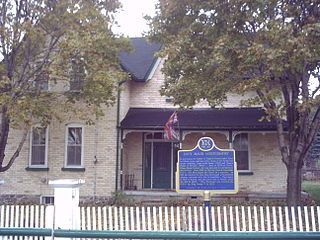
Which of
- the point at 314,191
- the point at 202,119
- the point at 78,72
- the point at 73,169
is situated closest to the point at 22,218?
the point at 78,72

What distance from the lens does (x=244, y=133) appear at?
1700cm

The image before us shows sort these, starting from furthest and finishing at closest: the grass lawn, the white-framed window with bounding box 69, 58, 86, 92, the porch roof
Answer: the grass lawn < the porch roof < the white-framed window with bounding box 69, 58, 86, 92

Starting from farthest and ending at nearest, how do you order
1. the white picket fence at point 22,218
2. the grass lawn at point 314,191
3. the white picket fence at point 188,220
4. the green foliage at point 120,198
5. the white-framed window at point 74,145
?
the grass lawn at point 314,191 → the white-framed window at point 74,145 → the green foliage at point 120,198 → the white picket fence at point 22,218 → the white picket fence at point 188,220

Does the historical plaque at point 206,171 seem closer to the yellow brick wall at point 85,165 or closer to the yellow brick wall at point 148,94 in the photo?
the yellow brick wall at point 85,165

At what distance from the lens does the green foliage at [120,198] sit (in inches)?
591

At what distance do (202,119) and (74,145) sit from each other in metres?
5.87

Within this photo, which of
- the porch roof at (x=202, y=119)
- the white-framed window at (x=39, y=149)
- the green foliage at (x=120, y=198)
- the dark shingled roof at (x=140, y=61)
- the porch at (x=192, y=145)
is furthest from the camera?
the dark shingled roof at (x=140, y=61)

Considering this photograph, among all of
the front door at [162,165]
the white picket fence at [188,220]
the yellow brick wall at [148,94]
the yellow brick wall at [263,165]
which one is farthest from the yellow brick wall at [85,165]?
the white picket fence at [188,220]

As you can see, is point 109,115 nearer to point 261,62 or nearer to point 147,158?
point 147,158

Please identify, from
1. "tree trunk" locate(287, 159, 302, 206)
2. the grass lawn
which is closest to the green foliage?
"tree trunk" locate(287, 159, 302, 206)

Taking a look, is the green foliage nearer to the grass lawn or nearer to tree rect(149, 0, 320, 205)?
tree rect(149, 0, 320, 205)

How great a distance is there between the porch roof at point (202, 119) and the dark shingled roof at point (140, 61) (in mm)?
1781

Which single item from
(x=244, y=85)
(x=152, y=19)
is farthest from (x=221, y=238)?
(x=152, y=19)

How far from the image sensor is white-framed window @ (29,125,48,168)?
54.0 feet
